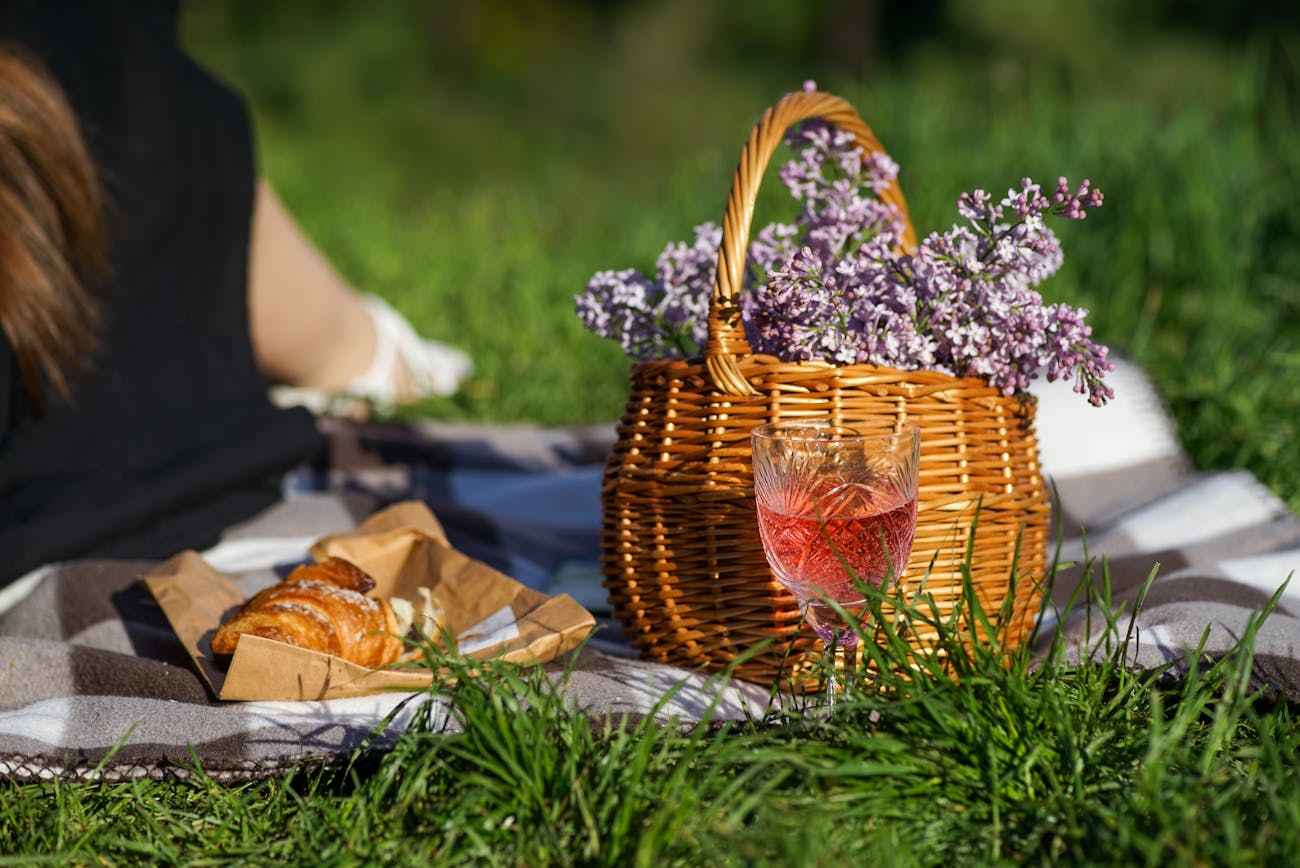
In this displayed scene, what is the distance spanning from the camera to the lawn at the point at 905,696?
4.11ft

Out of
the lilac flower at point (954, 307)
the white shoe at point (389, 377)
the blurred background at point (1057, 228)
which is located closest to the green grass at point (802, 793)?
the lilac flower at point (954, 307)

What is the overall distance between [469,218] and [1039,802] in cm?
540

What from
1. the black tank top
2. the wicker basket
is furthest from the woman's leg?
the wicker basket

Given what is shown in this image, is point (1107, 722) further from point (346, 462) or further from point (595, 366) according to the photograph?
point (595, 366)

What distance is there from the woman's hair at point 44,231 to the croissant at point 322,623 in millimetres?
804

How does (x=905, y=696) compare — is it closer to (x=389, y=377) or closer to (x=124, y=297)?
(x=124, y=297)

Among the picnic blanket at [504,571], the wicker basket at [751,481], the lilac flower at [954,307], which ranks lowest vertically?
the picnic blanket at [504,571]

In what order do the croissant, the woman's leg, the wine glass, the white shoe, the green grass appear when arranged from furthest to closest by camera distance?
the white shoe < the woman's leg < the croissant < the wine glass < the green grass

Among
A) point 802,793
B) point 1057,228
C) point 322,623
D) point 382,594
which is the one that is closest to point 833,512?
point 802,793

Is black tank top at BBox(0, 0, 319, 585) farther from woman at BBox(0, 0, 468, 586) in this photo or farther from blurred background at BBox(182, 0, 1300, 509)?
blurred background at BBox(182, 0, 1300, 509)

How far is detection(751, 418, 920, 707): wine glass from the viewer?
1424mm

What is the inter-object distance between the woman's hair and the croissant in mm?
804

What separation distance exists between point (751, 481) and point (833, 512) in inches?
7.2

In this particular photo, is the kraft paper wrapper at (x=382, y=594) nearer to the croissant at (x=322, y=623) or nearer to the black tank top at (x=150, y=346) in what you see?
the croissant at (x=322, y=623)
